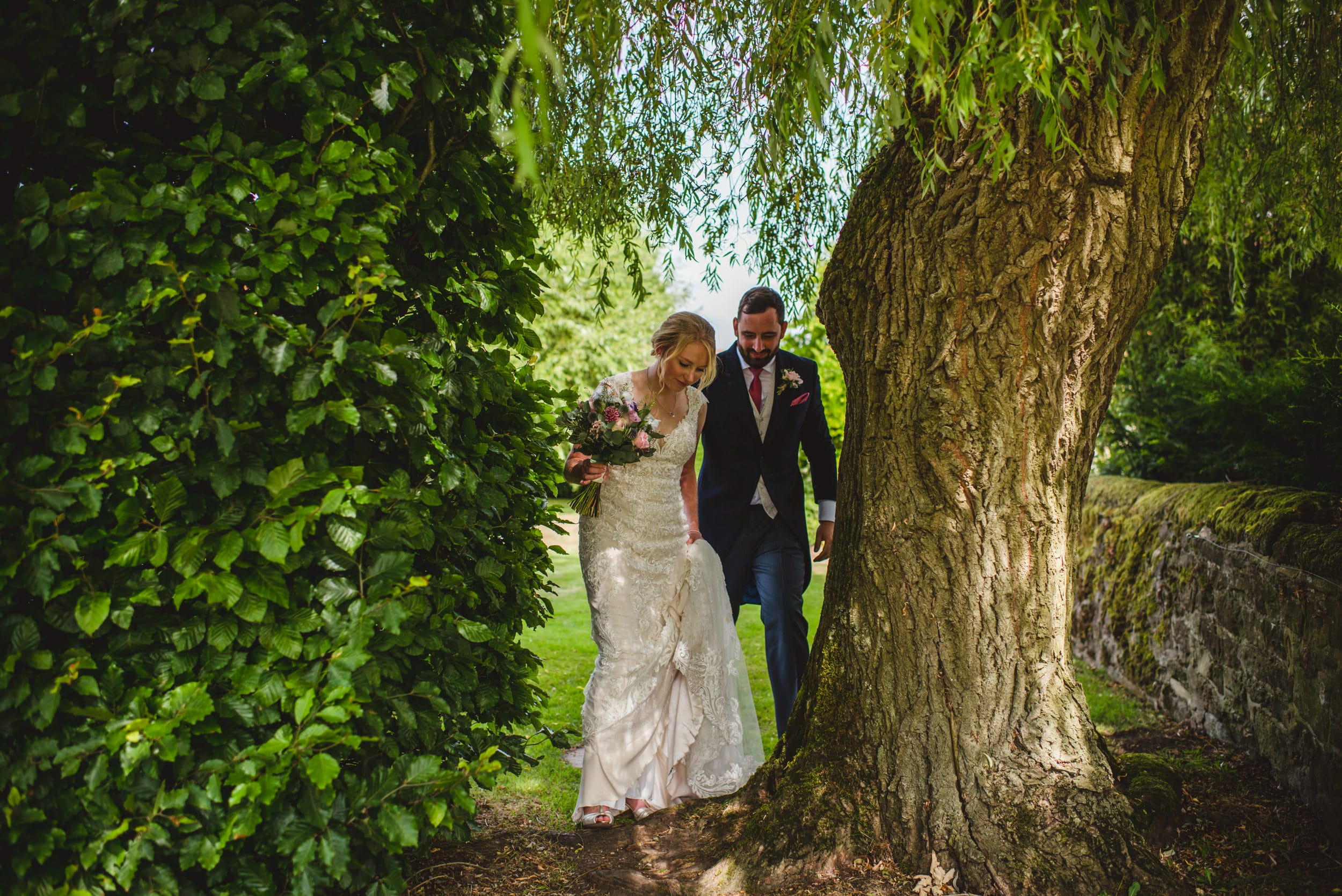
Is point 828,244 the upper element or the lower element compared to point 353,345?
upper

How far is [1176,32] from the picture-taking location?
8.95 ft

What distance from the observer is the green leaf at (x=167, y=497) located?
200cm

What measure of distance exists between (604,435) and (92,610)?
2.14 m

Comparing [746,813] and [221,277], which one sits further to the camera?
[746,813]

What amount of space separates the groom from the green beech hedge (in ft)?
7.41

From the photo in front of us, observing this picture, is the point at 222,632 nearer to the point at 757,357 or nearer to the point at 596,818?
the point at 596,818

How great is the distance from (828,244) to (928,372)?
2281mm

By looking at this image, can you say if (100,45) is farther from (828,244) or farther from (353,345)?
(828,244)

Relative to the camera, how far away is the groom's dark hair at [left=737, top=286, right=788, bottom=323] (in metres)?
4.38

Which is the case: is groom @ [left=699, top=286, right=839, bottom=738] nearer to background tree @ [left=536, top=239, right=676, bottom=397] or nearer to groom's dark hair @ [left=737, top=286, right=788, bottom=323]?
groom's dark hair @ [left=737, top=286, right=788, bottom=323]

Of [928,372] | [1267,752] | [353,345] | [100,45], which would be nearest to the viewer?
[100,45]

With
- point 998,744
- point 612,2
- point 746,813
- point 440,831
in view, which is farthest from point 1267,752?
point 612,2

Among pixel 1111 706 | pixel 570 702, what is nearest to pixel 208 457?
pixel 570 702

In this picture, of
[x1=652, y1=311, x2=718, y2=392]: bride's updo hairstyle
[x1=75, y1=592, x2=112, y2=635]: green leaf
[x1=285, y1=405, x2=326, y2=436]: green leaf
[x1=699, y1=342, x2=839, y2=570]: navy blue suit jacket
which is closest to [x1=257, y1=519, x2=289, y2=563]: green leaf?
[x1=285, y1=405, x2=326, y2=436]: green leaf
